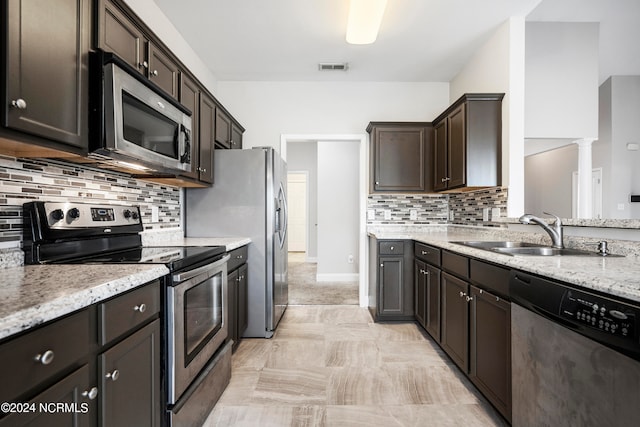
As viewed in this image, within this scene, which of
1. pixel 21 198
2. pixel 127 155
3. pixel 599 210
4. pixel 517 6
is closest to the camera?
pixel 21 198

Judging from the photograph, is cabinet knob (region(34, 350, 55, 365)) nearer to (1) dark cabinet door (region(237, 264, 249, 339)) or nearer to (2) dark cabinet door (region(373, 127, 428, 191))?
(1) dark cabinet door (region(237, 264, 249, 339))

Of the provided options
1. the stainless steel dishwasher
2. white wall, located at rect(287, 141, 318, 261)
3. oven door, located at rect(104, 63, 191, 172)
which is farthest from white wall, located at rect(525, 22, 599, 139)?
white wall, located at rect(287, 141, 318, 261)

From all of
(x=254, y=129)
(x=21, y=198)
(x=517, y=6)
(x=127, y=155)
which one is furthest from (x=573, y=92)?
(x=21, y=198)

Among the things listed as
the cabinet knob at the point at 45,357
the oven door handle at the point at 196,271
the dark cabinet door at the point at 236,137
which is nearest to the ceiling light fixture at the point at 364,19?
the dark cabinet door at the point at 236,137

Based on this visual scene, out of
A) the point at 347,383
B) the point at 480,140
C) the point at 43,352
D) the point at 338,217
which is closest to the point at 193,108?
the point at 43,352

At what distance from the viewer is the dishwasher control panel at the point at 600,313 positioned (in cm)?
85

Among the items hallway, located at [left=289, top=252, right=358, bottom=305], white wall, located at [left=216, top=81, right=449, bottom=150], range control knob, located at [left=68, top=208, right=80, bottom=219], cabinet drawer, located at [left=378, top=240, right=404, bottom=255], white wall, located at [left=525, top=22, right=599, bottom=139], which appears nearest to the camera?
range control knob, located at [left=68, top=208, right=80, bottom=219]

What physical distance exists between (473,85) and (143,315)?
342 centimetres

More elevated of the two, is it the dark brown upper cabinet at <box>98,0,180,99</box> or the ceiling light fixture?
the ceiling light fixture

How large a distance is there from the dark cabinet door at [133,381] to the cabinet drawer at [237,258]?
1049 millimetres

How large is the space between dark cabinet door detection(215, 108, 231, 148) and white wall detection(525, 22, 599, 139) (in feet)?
9.14

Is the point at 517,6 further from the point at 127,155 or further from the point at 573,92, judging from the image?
the point at 127,155

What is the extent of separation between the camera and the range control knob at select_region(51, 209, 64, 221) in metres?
1.42

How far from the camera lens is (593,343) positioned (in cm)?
100
